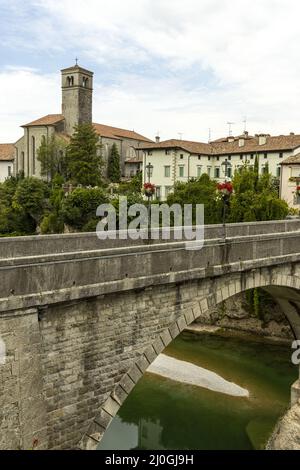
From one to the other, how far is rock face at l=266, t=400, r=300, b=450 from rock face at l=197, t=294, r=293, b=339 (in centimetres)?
1182

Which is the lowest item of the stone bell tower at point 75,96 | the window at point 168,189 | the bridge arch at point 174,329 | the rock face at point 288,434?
the rock face at point 288,434

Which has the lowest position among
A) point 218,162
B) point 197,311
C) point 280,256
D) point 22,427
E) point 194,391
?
point 194,391

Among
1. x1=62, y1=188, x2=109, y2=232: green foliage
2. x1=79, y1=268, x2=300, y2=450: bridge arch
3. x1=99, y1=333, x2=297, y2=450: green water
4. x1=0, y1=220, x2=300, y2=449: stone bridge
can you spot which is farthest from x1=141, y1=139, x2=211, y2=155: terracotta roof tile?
x1=0, y1=220, x2=300, y2=449: stone bridge

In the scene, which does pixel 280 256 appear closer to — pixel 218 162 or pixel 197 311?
pixel 197 311

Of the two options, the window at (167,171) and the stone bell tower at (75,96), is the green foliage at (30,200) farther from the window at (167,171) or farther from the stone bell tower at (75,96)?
the stone bell tower at (75,96)

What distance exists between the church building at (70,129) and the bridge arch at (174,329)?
55181 mm

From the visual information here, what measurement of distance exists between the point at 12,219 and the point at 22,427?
45785 millimetres

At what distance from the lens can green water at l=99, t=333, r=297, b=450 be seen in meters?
17.6

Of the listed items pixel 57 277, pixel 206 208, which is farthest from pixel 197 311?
pixel 206 208

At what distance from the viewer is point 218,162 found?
53.2 m

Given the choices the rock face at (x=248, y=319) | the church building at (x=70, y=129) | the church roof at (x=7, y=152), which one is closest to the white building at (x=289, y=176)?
the rock face at (x=248, y=319)

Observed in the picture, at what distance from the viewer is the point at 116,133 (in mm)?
76062

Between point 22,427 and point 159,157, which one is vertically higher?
point 159,157

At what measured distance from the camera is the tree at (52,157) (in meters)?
64.2
